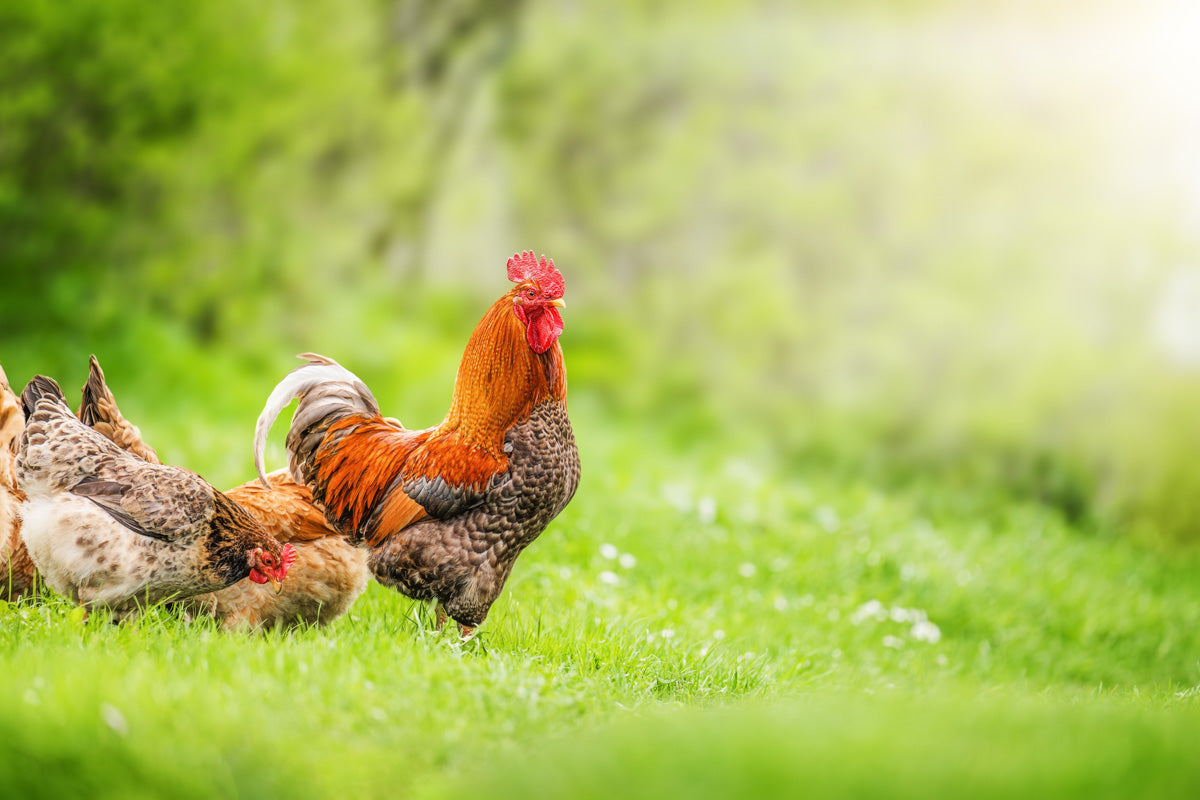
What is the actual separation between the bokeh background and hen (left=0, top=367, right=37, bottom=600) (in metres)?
5.63

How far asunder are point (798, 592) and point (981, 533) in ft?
11.5

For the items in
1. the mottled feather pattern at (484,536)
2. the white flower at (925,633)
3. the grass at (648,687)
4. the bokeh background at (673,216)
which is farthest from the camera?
the bokeh background at (673,216)

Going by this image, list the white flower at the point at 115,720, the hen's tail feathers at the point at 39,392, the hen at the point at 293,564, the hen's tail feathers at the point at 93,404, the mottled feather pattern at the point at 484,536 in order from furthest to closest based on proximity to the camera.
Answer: the hen's tail feathers at the point at 93,404 < the hen at the point at 293,564 < the hen's tail feathers at the point at 39,392 < the mottled feather pattern at the point at 484,536 < the white flower at the point at 115,720

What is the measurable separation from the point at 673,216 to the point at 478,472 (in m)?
9.63

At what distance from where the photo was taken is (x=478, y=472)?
4.37m

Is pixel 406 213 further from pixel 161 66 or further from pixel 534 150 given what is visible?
pixel 161 66

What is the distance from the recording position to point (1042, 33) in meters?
11.7

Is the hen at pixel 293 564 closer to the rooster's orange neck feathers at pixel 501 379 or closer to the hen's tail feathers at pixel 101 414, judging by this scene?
the hen's tail feathers at pixel 101 414

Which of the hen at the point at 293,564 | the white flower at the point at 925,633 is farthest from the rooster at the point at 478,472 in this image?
the white flower at the point at 925,633

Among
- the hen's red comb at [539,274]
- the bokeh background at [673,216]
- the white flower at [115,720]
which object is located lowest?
the white flower at [115,720]

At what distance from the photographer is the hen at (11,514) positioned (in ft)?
14.8

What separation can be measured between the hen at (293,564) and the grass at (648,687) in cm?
14

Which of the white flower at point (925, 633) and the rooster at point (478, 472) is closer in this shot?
the rooster at point (478, 472)

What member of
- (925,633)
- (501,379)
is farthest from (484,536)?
(925,633)
